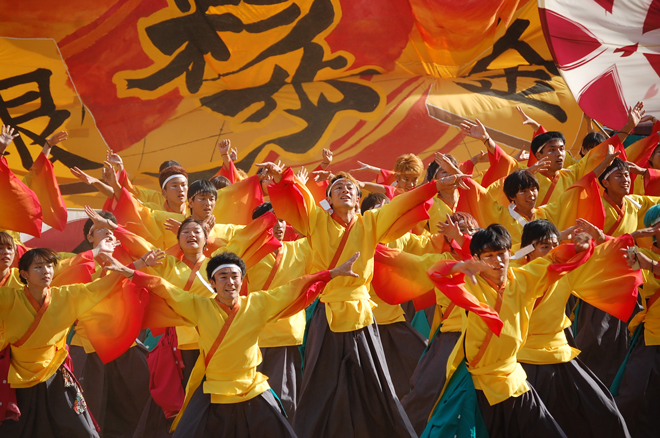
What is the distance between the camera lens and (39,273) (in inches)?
145

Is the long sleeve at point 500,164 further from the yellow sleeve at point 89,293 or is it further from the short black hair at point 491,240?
the yellow sleeve at point 89,293

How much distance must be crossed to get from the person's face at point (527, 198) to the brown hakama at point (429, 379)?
101 centimetres

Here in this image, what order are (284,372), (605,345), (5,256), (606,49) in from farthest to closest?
1. (606,49)
2. (605,345)
3. (284,372)
4. (5,256)

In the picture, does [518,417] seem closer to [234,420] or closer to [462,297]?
[462,297]

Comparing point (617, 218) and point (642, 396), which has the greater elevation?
point (617, 218)

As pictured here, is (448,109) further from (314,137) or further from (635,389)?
(635,389)

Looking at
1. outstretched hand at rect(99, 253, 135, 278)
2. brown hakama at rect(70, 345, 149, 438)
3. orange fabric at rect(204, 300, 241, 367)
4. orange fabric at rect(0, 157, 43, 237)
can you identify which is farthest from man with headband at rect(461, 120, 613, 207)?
orange fabric at rect(0, 157, 43, 237)

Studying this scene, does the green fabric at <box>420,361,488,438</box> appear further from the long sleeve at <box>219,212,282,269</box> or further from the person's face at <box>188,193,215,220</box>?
the person's face at <box>188,193,215,220</box>

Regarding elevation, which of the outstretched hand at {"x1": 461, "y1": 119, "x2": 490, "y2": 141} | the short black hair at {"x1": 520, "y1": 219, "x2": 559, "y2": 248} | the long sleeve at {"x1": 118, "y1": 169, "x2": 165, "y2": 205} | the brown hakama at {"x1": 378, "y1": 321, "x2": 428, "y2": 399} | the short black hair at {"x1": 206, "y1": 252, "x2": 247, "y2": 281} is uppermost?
the outstretched hand at {"x1": 461, "y1": 119, "x2": 490, "y2": 141}

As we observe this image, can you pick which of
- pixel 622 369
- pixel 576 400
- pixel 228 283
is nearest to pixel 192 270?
pixel 228 283

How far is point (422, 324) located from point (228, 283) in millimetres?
2391

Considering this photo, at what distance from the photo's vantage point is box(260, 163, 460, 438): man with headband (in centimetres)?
378

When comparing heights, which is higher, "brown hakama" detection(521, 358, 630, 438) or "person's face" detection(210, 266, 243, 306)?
"person's face" detection(210, 266, 243, 306)

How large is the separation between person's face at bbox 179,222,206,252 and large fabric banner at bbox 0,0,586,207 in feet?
8.57
